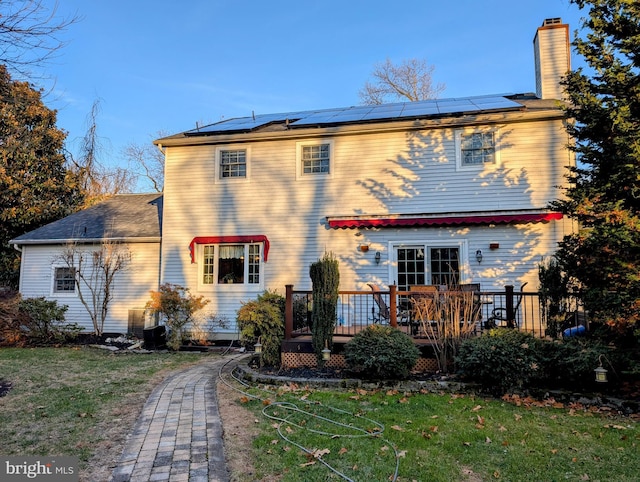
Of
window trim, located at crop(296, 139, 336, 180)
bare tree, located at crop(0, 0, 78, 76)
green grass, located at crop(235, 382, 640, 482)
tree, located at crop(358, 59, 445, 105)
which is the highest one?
tree, located at crop(358, 59, 445, 105)

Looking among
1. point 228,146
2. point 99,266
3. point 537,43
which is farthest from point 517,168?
point 99,266

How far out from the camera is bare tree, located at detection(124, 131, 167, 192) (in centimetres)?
2839

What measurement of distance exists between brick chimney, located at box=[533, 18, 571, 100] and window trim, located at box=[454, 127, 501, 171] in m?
2.87

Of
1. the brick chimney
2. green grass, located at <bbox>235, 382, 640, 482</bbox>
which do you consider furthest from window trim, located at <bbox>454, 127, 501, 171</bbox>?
green grass, located at <bbox>235, 382, 640, 482</bbox>

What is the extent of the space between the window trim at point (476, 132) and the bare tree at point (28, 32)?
29.7 feet

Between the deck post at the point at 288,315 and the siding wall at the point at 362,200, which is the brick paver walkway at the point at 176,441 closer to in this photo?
the deck post at the point at 288,315

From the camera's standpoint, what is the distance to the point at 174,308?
10727 mm

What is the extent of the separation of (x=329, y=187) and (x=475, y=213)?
402 cm

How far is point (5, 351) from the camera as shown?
1005 cm

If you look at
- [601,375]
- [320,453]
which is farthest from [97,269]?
[601,375]

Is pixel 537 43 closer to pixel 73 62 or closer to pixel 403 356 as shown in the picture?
pixel 403 356

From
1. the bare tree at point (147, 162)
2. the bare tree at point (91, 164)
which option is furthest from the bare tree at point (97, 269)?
the bare tree at point (147, 162)

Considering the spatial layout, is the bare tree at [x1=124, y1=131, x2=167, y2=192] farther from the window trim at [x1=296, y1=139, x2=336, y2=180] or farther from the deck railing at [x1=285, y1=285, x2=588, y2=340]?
the deck railing at [x1=285, y1=285, x2=588, y2=340]

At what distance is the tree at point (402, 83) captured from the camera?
24.7m
